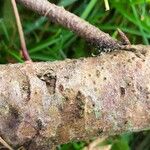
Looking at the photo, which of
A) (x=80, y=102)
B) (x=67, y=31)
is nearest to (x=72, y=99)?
(x=80, y=102)

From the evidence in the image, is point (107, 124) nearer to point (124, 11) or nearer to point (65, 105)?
point (65, 105)

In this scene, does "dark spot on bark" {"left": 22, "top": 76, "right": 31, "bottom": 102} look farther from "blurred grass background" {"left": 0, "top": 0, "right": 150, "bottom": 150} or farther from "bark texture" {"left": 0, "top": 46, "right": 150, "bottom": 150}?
"blurred grass background" {"left": 0, "top": 0, "right": 150, "bottom": 150}

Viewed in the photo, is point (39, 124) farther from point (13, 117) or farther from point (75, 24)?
point (75, 24)

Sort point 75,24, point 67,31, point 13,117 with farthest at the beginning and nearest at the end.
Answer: point 67,31
point 75,24
point 13,117

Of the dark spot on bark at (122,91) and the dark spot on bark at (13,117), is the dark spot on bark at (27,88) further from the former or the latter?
the dark spot on bark at (122,91)

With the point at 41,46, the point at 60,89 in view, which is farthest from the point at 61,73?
the point at 41,46

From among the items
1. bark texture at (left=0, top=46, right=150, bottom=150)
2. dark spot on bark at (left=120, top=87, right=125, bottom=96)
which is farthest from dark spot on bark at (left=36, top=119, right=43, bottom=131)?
dark spot on bark at (left=120, top=87, right=125, bottom=96)
